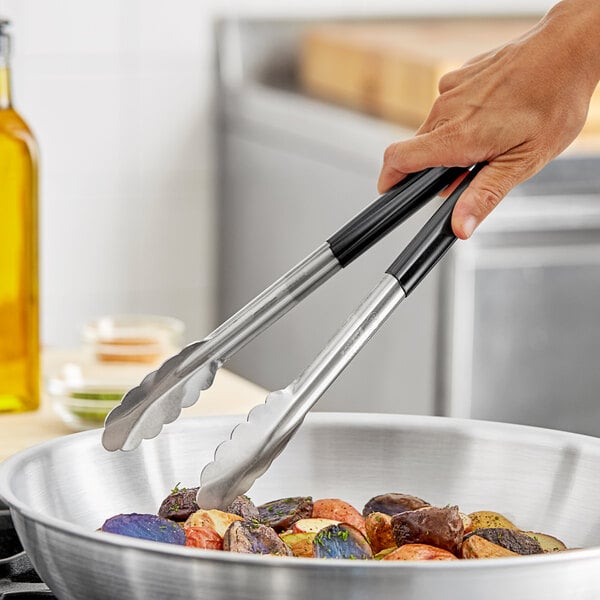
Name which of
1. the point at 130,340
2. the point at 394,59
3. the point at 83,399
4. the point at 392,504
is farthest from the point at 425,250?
the point at 394,59

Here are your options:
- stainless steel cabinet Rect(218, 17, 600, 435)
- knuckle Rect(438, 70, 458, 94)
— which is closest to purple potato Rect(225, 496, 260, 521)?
knuckle Rect(438, 70, 458, 94)

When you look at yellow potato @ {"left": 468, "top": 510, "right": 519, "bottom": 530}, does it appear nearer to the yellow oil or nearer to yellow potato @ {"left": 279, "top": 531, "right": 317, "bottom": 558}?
yellow potato @ {"left": 279, "top": 531, "right": 317, "bottom": 558}

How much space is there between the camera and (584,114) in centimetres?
94

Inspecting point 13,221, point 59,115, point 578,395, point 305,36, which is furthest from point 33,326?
point 305,36

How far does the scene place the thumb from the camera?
0.83 metres

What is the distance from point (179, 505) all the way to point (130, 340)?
72 cm

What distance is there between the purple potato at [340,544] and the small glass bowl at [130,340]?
79cm

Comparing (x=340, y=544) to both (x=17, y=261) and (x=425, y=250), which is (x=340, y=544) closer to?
(x=425, y=250)

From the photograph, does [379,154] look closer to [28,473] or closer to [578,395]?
A: [578,395]

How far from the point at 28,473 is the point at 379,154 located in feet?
5.08

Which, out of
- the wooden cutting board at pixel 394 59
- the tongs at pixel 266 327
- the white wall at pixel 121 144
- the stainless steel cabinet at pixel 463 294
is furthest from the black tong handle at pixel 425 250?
the white wall at pixel 121 144

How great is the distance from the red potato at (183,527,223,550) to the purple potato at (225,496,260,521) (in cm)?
4

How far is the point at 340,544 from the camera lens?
699 millimetres

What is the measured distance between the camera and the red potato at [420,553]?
2.30ft
